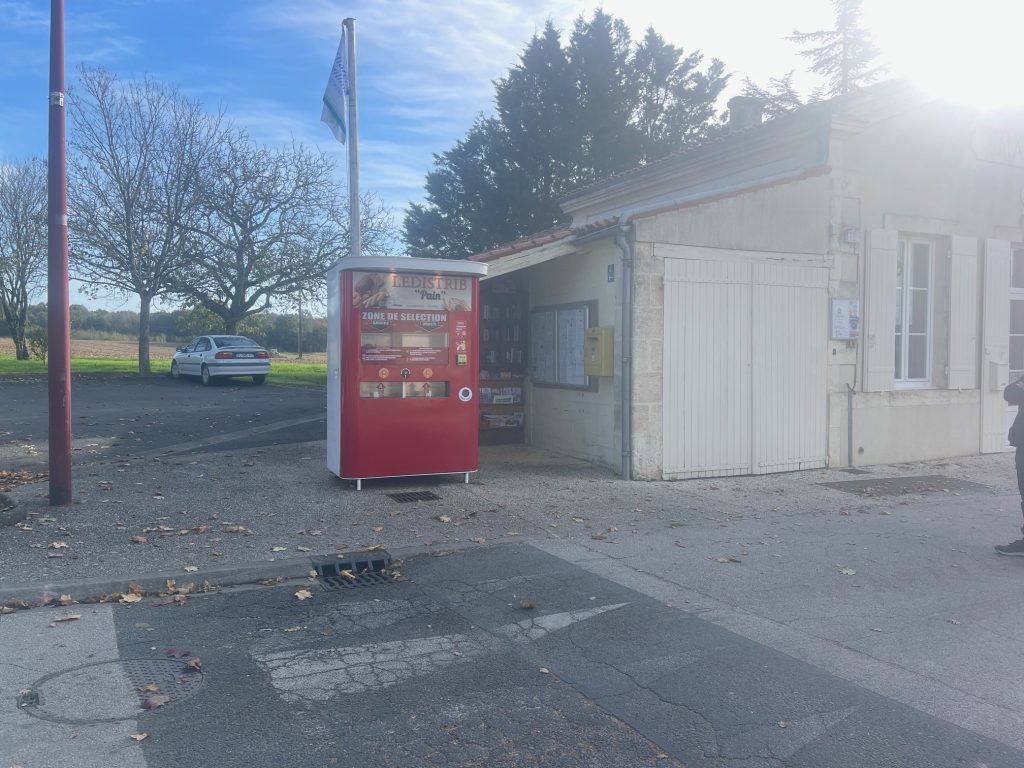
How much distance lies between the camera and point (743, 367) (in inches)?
430

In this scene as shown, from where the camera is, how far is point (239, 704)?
428cm

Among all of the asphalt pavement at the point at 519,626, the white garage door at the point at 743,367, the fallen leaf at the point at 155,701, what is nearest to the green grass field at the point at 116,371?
the white garage door at the point at 743,367

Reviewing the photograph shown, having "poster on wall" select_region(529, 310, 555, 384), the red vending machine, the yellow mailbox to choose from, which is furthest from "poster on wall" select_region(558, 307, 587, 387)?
the red vending machine

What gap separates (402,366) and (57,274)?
3.50 meters

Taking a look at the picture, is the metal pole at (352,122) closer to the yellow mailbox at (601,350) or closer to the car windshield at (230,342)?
the yellow mailbox at (601,350)

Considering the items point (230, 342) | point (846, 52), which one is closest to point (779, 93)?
point (846, 52)

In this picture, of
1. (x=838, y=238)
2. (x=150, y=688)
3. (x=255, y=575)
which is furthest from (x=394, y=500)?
(x=838, y=238)

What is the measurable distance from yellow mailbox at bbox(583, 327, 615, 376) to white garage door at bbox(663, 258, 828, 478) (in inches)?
28.3

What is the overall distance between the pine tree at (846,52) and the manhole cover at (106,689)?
37941 millimetres

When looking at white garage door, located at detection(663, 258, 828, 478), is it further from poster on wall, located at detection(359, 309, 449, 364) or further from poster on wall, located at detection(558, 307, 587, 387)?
poster on wall, located at detection(359, 309, 449, 364)

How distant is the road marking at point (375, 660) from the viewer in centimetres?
453

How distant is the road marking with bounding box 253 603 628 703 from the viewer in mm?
4527

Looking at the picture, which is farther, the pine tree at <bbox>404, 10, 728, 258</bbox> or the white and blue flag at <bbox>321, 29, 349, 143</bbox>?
the pine tree at <bbox>404, 10, 728, 258</bbox>

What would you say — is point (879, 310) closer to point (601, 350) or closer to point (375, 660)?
point (601, 350)
